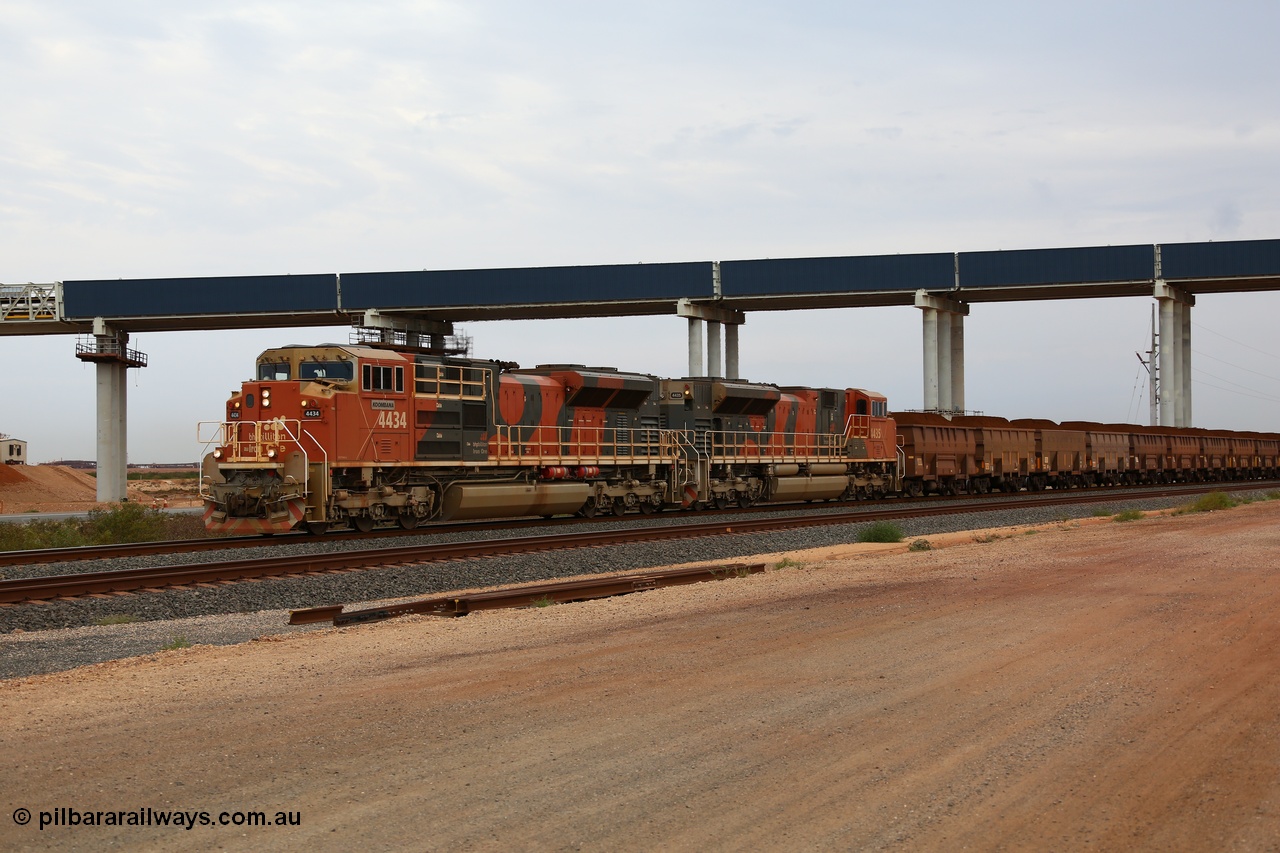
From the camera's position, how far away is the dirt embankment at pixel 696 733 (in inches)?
211

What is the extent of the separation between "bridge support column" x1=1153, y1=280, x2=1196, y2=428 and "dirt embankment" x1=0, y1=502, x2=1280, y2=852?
44.7 metres

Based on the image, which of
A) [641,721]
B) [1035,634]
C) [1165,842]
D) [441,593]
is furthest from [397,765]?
[441,593]

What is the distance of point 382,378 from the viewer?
72.7 ft

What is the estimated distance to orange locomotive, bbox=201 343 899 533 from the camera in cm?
2097

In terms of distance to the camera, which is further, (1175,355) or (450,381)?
(1175,355)

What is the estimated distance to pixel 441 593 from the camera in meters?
14.7

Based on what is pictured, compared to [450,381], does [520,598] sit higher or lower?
lower

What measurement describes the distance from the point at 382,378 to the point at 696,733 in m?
16.4

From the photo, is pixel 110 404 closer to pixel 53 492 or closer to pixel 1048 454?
pixel 53 492

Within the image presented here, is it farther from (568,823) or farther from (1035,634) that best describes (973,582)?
(568,823)

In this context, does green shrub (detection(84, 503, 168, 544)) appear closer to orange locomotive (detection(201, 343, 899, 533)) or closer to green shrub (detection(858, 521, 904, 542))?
orange locomotive (detection(201, 343, 899, 533))

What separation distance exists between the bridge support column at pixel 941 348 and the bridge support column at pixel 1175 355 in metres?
8.80

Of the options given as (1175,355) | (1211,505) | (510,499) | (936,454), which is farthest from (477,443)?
(1175,355)

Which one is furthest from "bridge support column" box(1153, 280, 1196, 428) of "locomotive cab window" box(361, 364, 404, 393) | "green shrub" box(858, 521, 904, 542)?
"locomotive cab window" box(361, 364, 404, 393)
